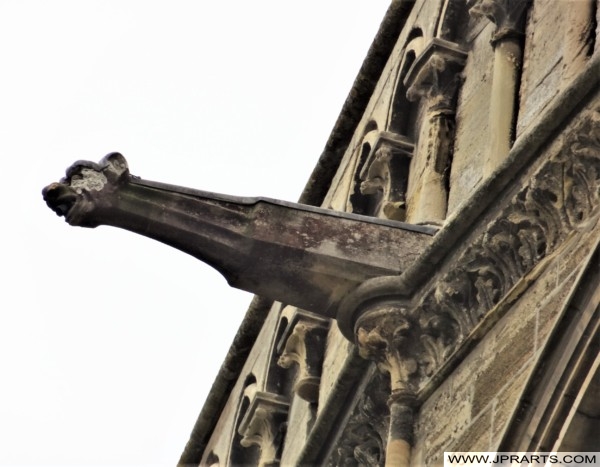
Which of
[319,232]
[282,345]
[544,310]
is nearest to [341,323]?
[319,232]

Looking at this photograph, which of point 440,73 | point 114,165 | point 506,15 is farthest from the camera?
point 440,73

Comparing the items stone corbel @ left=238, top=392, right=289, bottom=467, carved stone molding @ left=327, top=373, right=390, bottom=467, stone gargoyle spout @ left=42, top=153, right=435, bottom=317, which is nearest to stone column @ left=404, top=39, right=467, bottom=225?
stone gargoyle spout @ left=42, top=153, right=435, bottom=317

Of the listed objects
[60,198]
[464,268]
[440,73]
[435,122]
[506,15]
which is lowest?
[60,198]

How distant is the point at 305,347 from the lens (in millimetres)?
15805

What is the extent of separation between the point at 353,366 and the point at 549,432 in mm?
2700

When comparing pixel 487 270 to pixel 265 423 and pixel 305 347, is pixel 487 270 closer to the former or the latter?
pixel 305 347

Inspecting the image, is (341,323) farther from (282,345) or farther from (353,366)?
(282,345)

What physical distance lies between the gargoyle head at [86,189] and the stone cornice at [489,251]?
1.28 metres

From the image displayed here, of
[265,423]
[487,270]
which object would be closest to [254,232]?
[487,270]

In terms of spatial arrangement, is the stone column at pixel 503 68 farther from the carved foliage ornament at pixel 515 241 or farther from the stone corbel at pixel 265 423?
the stone corbel at pixel 265 423

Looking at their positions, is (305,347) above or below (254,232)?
above

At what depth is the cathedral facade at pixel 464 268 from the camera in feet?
38.7

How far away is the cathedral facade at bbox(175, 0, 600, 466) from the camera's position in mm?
11805

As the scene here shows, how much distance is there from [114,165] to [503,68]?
224cm
